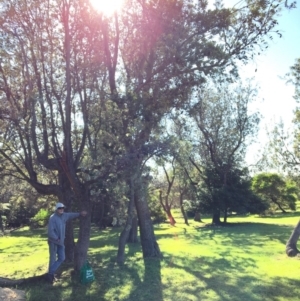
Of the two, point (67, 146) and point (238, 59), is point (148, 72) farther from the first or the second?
point (67, 146)

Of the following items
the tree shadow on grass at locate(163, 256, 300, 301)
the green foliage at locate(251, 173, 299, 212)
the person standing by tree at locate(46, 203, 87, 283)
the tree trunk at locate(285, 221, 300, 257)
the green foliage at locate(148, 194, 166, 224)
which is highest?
the green foliage at locate(251, 173, 299, 212)

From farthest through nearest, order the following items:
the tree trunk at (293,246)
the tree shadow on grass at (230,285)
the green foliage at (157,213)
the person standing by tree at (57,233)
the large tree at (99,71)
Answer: the green foliage at (157,213), the tree trunk at (293,246), the large tree at (99,71), the person standing by tree at (57,233), the tree shadow on grass at (230,285)

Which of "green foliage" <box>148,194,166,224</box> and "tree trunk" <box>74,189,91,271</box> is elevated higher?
"green foliage" <box>148,194,166,224</box>

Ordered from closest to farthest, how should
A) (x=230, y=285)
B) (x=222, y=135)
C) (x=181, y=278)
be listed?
(x=230, y=285)
(x=181, y=278)
(x=222, y=135)

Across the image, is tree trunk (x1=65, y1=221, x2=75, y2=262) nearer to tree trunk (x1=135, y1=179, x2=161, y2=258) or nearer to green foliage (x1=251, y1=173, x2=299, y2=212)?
tree trunk (x1=135, y1=179, x2=161, y2=258)

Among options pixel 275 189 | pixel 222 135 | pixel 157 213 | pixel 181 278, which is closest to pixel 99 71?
pixel 181 278

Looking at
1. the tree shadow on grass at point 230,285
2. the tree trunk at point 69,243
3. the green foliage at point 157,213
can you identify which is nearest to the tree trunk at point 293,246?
the tree shadow on grass at point 230,285

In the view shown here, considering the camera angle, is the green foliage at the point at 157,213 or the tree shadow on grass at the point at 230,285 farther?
the green foliage at the point at 157,213

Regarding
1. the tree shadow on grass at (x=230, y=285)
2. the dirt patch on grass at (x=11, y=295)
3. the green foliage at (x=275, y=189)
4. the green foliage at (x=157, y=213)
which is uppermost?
the green foliage at (x=275, y=189)

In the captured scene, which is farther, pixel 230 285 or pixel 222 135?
pixel 222 135

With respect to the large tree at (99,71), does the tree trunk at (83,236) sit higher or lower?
lower

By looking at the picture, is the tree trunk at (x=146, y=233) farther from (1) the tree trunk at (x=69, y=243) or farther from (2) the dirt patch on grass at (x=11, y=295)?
(2) the dirt patch on grass at (x=11, y=295)

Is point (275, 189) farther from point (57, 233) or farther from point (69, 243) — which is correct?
point (57, 233)

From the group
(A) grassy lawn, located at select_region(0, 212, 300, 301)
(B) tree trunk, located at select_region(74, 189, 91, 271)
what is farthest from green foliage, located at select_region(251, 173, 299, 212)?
(B) tree trunk, located at select_region(74, 189, 91, 271)
